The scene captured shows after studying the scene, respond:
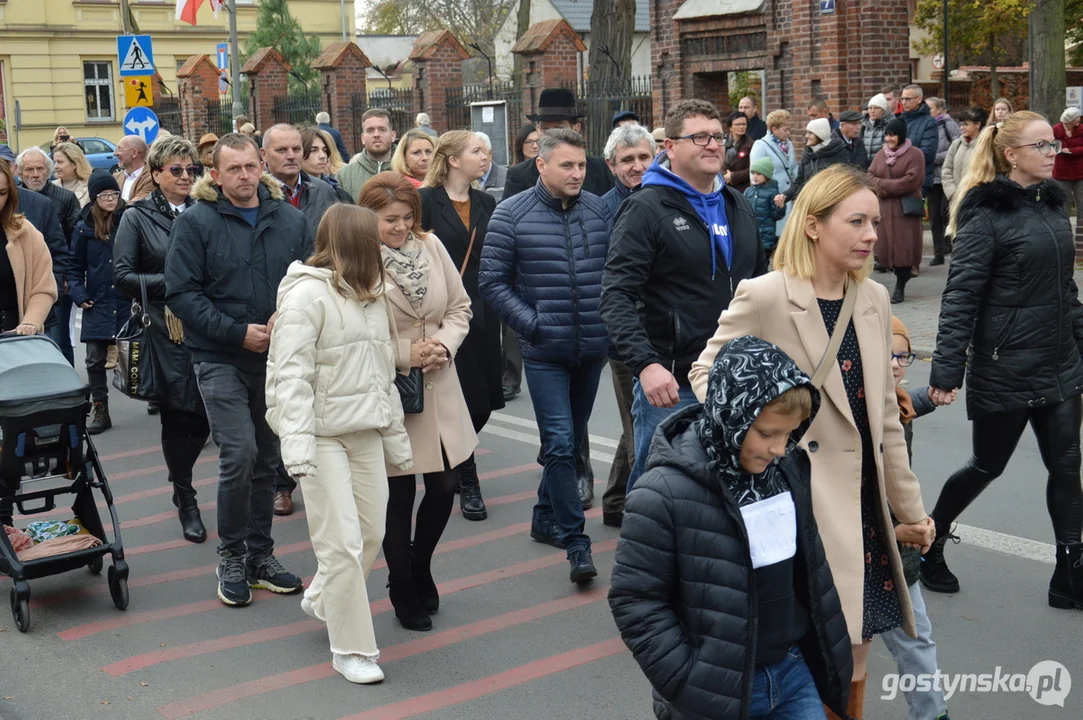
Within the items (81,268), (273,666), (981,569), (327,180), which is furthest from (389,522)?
(81,268)

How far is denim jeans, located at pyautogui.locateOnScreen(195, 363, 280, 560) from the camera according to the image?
6.40 meters

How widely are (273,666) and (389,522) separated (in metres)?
0.77

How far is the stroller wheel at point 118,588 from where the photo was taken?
21.2 ft

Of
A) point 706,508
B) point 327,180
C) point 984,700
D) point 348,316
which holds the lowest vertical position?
point 984,700

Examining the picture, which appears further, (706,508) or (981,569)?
(981,569)

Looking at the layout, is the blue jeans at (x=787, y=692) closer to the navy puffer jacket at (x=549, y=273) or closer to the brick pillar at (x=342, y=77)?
the navy puffer jacket at (x=549, y=273)

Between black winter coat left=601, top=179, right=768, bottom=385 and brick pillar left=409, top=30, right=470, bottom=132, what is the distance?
76.1 ft

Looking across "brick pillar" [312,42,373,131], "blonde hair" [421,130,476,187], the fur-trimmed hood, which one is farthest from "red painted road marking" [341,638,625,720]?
"brick pillar" [312,42,373,131]

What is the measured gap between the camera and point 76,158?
13.1 metres

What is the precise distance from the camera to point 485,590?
6.66m

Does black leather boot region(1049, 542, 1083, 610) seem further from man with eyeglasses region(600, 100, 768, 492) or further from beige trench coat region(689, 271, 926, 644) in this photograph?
beige trench coat region(689, 271, 926, 644)

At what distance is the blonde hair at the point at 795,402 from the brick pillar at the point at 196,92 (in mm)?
32971

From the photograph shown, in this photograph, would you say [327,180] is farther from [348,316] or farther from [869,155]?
[869,155]

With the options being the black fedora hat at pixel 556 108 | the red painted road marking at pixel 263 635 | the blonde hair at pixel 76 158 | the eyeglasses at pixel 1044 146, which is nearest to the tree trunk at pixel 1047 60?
the black fedora hat at pixel 556 108
